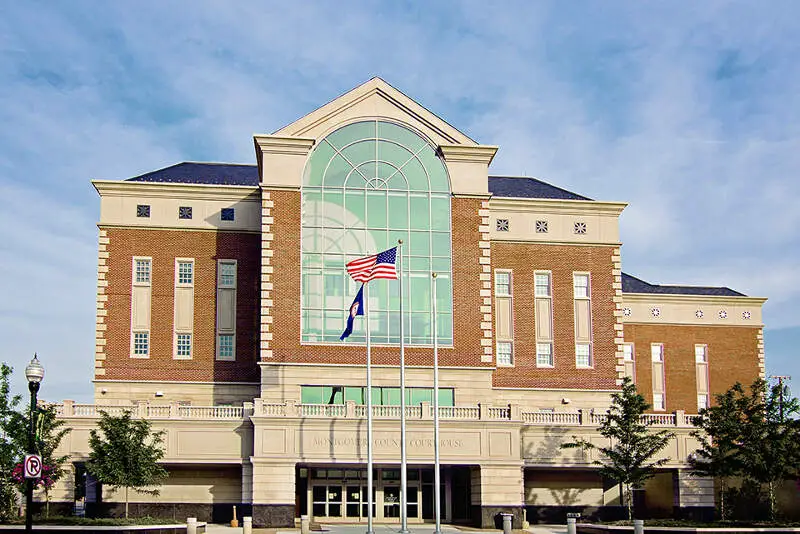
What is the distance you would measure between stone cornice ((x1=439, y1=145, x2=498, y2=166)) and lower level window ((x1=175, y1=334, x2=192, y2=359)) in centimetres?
1672

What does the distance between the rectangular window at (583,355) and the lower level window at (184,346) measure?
21.3m

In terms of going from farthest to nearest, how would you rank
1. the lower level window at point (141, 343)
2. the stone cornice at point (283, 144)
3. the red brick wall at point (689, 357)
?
1. the red brick wall at point (689, 357)
2. the lower level window at point (141, 343)
3. the stone cornice at point (283, 144)

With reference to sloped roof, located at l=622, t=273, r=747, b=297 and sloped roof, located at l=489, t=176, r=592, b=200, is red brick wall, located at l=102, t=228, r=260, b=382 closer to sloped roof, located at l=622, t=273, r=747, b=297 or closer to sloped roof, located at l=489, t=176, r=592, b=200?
sloped roof, located at l=489, t=176, r=592, b=200

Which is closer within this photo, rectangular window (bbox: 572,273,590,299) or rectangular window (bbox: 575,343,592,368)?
rectangular window (bbox: 575,343,592,368)

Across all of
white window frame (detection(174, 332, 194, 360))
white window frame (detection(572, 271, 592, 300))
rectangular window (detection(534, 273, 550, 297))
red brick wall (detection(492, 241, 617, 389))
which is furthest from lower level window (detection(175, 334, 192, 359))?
white window frame (detection(572, 271, 592, 300))

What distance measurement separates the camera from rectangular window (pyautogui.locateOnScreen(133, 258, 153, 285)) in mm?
55906

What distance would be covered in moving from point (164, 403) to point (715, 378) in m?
36.4

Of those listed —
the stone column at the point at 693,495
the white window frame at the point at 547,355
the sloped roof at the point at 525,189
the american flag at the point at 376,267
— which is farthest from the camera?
the sloped roof at the point at 525,189

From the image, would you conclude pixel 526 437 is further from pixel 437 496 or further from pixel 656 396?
pixel 656 396

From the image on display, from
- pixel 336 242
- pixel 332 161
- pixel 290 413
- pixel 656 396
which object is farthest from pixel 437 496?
pixel 656 396

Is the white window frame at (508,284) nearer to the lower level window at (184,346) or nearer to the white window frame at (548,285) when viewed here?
the white window frame at (548,285)

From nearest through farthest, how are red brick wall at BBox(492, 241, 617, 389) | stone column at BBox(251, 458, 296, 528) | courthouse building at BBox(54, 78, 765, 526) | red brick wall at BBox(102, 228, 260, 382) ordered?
1. stone column at BBox(251, 458, 296, 528)
2. courthouse building at BBox(54, 78, 765, 526)
3. red brick wall at BBox(102, 228, 260, 382)
4. red brick wall at BBox(492, 241, 617, 389)

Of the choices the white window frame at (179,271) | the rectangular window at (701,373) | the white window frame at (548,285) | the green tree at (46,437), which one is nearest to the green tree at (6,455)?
the green tree at (46,437)

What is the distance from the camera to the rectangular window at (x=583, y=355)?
193 feet
